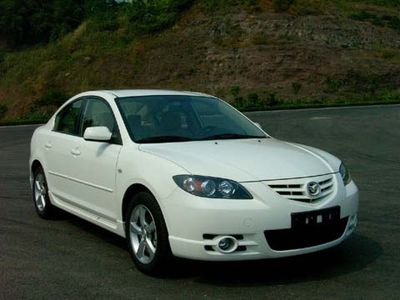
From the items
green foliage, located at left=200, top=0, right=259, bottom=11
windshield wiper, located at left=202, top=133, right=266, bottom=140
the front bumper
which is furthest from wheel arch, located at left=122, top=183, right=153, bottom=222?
green foliage, located at left=200, top=0, right=259, bottom=11

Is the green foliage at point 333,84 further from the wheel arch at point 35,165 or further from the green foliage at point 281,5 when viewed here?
the wheel arch at point 35,165

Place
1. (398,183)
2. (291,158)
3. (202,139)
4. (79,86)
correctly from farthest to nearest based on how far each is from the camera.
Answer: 1. (79,86)
2. (398,183)
3. (202,139)
4. (291,158)

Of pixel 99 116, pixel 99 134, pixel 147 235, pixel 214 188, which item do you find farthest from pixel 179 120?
pixel 214 188

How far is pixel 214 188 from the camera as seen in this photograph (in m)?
5.06

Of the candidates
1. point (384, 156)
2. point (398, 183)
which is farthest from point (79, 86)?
point (398, 183)

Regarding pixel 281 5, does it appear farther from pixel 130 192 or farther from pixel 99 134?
pixel 130 192

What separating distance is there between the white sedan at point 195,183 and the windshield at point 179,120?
10mm

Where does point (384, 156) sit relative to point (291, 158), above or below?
below

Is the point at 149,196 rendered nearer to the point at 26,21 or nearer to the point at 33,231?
the point at 33,231

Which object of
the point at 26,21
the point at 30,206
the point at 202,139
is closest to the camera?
the point at 202,139

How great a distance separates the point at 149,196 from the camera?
5.41 m

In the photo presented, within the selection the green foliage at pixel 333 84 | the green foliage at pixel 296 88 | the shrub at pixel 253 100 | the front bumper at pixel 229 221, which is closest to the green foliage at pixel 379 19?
the green foliage at pixel 333 84

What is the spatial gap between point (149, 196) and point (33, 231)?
2334mm

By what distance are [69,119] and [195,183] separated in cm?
275
